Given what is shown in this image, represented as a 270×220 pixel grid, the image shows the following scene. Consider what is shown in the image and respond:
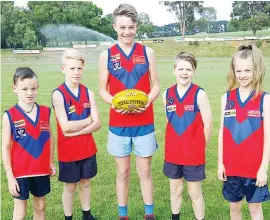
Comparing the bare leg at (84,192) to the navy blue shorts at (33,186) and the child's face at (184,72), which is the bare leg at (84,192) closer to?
the navy blue shorts at (33,186)

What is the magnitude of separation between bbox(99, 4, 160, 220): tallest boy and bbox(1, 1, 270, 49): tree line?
39.7 metres

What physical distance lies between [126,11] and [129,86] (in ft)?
2.46

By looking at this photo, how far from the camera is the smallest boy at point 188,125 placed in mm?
3863

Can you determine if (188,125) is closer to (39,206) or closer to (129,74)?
(129,74)

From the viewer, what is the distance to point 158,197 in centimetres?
504

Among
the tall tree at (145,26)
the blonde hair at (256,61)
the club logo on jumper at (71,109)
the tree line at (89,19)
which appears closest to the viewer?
the blonde hair at (256,61)

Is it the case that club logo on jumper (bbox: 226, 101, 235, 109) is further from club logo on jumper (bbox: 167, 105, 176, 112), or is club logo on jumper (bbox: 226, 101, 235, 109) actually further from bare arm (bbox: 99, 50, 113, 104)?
bare arm (bbox: 99, 50, 113, 104)

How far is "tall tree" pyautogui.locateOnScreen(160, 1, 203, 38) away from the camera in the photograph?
249 ft

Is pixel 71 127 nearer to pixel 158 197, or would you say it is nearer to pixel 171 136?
pixel 171 136

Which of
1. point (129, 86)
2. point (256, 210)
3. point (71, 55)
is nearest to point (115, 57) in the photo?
point (129, 86)

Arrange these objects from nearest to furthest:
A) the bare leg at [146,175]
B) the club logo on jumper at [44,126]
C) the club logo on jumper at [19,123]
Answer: the club logo on jumper at [19,123]
the club logo on jumper at [44,126]
the bare leg at [146,175]

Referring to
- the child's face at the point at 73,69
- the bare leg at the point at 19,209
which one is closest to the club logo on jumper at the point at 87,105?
the child's face at the point at 73,69

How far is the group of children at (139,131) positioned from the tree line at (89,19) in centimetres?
3980

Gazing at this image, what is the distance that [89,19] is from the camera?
210ft
